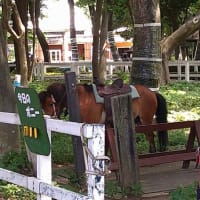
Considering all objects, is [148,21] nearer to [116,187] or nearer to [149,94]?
[149,94]

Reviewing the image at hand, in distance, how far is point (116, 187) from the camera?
23.3 ft

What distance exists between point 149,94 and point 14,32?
14.1 meters

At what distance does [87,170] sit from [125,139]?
2479 millimetres

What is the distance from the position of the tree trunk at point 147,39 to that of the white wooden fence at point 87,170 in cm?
448

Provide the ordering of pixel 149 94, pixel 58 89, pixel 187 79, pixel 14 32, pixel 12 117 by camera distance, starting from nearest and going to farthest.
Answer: pixel 12 117
pixel 58 89
pixel 149 94
pixel 14 32
pixel 187 79

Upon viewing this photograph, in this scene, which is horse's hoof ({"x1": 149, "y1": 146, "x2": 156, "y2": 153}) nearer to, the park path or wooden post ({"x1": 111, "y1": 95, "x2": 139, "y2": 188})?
the park path

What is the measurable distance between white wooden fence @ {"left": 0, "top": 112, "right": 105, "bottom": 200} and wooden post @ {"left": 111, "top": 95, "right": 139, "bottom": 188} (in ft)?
4.71

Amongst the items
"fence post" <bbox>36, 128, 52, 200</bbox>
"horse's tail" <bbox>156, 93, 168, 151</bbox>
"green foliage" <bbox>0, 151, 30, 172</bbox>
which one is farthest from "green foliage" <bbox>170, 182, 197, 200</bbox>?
"horse's tail" <bbox>156, 93, 168, 151</bbox>

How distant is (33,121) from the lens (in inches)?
210

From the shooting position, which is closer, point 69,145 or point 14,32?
point 69,145

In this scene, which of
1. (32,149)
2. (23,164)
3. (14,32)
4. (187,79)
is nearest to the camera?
(32,149)

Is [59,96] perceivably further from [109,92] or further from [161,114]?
[161,114]

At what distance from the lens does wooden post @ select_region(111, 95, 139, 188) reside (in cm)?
681

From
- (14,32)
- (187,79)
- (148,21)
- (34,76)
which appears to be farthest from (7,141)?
(34,76)
